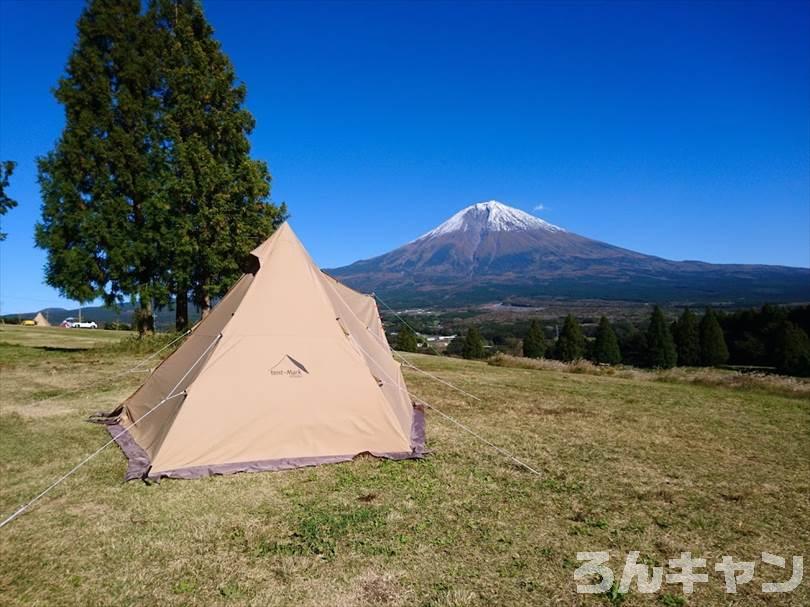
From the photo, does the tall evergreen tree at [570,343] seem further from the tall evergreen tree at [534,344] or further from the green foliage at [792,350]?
the green foliage at [792,350]

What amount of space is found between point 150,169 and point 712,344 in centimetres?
5484

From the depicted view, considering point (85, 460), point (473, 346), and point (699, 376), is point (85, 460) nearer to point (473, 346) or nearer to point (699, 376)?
point (699, 376)

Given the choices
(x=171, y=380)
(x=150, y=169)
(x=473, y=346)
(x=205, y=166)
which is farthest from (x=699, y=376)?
(x=473, y=346)

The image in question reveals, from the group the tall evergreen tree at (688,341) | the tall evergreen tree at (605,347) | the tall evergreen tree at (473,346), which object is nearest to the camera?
the tall evergreen tree at (473,346)

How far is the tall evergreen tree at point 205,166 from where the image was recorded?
16891 millimetres

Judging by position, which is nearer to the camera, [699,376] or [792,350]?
[699,376]

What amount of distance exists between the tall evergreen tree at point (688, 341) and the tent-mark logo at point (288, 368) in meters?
56.7

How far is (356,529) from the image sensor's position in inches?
194

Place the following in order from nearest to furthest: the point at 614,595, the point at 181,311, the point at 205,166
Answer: the point at 614,595 → the point at 205,166 → the point at 181,311

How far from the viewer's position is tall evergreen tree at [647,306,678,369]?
5403 centimetres

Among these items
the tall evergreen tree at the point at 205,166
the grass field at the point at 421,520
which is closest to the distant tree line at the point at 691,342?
the tall evergreen tree at the point at 205,166

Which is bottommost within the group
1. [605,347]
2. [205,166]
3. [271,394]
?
[605,347]

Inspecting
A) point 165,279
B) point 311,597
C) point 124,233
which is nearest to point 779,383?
point 311,597

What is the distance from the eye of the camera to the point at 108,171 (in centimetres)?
1784
